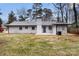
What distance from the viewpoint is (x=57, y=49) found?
1889 mm

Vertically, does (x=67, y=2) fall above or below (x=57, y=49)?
above

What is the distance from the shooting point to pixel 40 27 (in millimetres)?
1935

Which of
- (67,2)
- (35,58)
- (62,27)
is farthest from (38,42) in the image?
(67,2)

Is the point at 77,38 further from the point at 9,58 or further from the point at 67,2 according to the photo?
the point at 9,58

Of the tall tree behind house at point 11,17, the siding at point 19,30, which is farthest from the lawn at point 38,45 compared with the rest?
the tall tree behind house at point 11,17

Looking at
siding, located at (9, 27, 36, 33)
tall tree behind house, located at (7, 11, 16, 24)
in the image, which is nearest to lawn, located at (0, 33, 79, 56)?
siding, located at (9, 27, 36, 33)

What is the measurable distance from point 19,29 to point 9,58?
11.5 inches

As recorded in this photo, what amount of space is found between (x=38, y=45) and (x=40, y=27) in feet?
0.58

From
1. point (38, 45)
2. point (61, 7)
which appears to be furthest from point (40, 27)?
point (61, 7)

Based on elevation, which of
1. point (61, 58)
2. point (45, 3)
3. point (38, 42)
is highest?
point (45, 3)

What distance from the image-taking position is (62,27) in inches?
75.4

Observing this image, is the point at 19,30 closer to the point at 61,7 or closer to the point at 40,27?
the point at 40,27

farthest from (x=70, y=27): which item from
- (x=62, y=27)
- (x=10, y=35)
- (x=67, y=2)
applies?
(x=10, y=35)

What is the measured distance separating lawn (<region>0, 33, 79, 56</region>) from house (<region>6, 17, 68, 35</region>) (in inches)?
1.6
